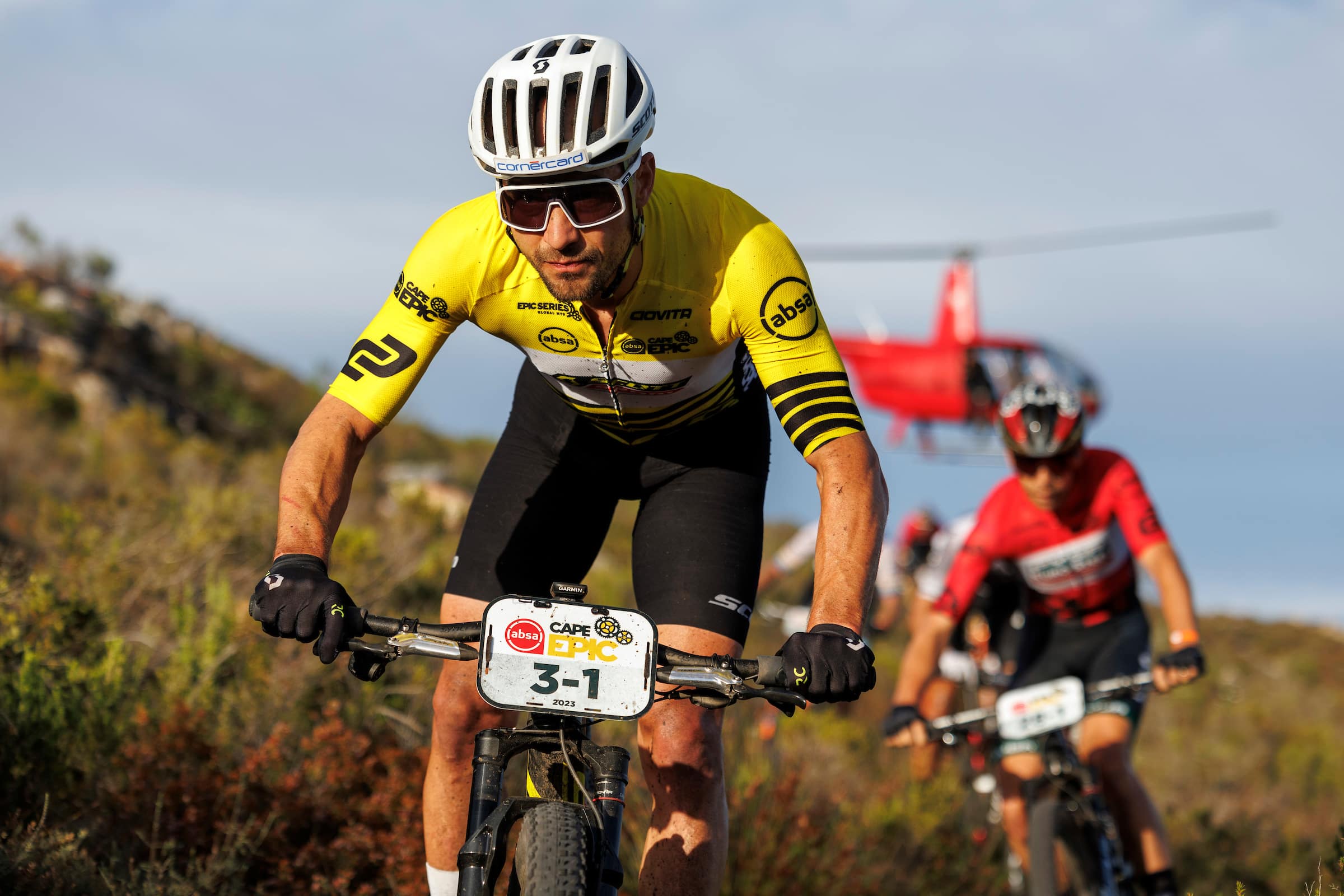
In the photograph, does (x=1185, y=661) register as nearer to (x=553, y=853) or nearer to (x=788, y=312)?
(x=788, y=312)

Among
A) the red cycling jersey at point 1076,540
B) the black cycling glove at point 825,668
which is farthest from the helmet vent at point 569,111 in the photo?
the red cycling jersey at point 1076,540

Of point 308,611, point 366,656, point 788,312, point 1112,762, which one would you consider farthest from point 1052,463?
point 308,611

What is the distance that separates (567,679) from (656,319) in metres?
1.17

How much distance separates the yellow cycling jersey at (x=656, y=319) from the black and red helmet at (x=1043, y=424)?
2.71 m

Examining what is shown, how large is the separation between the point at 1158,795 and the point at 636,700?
10.5 meters

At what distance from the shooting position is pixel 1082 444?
625cm

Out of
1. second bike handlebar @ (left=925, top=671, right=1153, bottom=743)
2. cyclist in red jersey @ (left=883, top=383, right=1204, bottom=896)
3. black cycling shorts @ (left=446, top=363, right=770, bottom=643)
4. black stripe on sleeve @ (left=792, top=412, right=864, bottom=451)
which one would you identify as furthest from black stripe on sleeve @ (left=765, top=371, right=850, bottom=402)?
cyclist in red jersey @ (left=883, top=383, right=1204, bottom=896)

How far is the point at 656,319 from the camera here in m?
3.60

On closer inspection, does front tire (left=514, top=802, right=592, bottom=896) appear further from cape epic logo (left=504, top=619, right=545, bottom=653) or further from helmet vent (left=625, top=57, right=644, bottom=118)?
helmet vent (left=625, top=57, right=644, bottom=118)

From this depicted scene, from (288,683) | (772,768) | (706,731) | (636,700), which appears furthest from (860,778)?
(636,700)

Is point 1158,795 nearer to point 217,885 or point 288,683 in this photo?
point 288,683

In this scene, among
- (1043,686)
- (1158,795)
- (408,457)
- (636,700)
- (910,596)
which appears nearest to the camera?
(636,700)

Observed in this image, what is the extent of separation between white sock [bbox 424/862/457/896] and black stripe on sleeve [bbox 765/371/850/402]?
1558 millimetres

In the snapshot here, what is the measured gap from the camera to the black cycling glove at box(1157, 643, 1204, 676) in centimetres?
522
